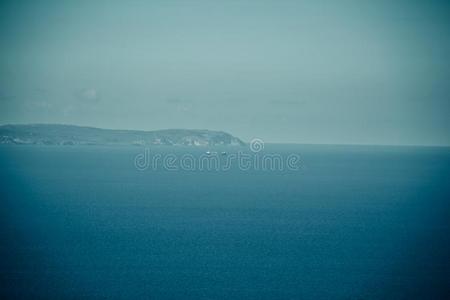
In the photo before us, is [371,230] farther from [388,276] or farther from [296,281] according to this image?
[296,281]

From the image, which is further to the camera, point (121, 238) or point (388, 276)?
point (121, 238)

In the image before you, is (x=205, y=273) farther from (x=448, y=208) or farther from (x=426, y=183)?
(x=426, y=183)

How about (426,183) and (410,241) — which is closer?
(410,241)

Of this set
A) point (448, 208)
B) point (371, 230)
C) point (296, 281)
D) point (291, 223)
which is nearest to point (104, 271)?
point (296, 281)

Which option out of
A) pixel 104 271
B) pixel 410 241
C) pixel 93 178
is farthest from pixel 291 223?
pixel 93 178

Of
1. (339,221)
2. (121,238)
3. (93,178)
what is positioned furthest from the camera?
(93,178)

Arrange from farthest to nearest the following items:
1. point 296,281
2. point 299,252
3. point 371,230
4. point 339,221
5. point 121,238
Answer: point 339,221 < point 371,230 < point 121,238 < point 299,252 < point 296,281
